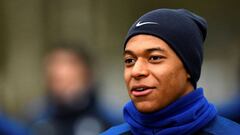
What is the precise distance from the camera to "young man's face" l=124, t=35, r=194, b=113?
271cm

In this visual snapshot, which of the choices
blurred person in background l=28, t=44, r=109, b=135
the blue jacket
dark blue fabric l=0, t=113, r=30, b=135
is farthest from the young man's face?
blurred person in background l=28, t=44, r=109, b=135

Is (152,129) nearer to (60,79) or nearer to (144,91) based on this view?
(144,91)

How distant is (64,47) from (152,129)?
1.79 m

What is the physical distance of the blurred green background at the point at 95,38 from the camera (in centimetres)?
750

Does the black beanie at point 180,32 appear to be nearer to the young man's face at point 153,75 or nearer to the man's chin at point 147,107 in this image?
the young man's face at point 153,75

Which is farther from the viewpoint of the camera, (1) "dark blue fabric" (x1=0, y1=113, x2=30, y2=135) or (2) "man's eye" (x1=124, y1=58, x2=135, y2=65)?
(1) "dark blue fabric" (x1=0, y1=113, x2=30, y2=135)

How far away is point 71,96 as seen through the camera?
4359 mm

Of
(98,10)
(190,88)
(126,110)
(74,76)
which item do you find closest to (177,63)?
(190,88)

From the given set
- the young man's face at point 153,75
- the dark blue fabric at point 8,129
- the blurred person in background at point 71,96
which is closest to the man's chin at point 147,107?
the young man's face at point 153,75

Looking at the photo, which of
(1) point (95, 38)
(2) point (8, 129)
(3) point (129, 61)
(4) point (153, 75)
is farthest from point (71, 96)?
(1) point (95, 38)

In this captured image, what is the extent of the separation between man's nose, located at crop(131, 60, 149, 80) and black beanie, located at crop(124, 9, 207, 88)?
4.9 inches

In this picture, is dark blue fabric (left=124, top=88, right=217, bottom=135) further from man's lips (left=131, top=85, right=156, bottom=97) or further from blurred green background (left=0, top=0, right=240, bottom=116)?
blurred green background (left=0, top=0, right=240, bottom=116)

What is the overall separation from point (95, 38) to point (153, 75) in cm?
506

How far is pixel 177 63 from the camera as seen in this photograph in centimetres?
275
